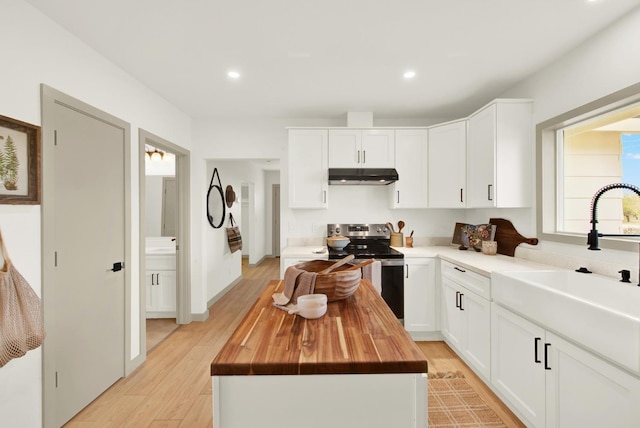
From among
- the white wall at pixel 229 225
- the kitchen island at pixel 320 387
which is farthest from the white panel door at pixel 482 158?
the white wall at pixel 229 225

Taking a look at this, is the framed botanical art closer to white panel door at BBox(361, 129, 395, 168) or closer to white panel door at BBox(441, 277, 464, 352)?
white panel door at BBox(361, 129, 395, 168)

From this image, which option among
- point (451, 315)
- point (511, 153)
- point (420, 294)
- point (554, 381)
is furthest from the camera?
point (420, 294)

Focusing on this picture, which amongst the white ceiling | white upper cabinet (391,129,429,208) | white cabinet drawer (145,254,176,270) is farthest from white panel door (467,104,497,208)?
white cabinet drawer (145,254,176,270)

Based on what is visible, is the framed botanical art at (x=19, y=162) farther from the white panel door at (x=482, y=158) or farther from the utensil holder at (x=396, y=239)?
the white panel door at (x=482, y=158)

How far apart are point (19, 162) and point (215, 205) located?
2860 millimetres

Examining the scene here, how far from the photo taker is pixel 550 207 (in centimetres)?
256

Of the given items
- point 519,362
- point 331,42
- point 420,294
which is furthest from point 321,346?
point 420,294

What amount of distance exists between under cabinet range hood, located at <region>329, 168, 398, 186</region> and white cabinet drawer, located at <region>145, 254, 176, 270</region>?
2.22 metres

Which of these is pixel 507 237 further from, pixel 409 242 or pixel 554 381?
pixel 554 381

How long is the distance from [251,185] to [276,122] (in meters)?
3.28

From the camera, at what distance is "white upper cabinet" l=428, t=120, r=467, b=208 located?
3.25 m

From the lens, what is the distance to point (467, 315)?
102 inches

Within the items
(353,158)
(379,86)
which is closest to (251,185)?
(353,158)

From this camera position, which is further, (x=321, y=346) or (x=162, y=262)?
(x=162, y=262)
